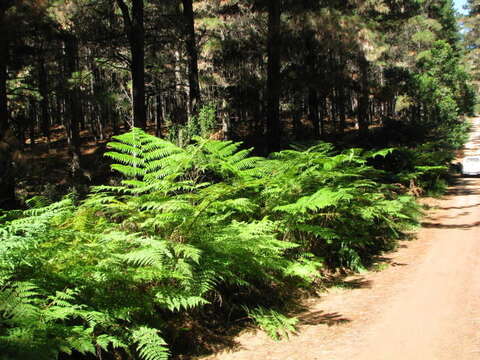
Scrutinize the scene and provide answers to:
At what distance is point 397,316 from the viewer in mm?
4391

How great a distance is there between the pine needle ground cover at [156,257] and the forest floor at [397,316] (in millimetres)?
318

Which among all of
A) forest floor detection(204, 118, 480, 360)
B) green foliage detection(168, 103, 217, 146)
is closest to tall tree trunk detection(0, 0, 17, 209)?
green foliage detection(168, 103, 217, 146)

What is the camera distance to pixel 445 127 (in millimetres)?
29484

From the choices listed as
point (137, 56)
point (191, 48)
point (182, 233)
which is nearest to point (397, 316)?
point (182, 233)

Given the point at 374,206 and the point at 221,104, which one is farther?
the point at 221,104

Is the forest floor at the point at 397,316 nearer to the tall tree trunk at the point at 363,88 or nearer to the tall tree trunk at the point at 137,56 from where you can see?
the tall tree trunk at the point at 137,56

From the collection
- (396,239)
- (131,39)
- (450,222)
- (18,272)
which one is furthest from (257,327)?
(131,39)

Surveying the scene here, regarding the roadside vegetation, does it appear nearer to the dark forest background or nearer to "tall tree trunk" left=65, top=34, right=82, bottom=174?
the dark forest background

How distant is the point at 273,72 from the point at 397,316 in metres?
11.6

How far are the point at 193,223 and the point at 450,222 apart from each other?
7.47m

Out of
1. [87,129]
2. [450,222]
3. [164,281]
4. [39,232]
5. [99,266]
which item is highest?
[87,129]

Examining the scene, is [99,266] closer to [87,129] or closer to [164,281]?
[164,281]

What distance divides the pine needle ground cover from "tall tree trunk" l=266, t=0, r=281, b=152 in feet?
25.6

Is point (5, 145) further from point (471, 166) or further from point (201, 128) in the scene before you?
point (471, 166)
